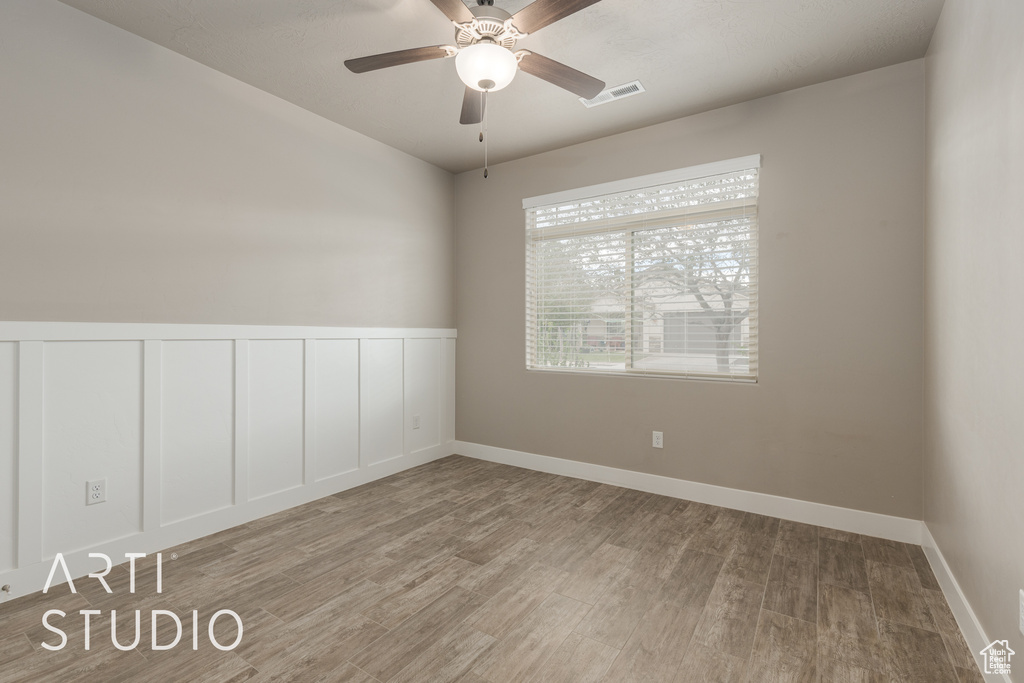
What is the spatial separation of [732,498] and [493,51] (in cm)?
282

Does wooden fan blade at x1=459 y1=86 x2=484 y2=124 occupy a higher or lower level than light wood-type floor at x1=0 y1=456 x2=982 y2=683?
higher

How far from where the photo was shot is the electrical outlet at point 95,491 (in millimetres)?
2195

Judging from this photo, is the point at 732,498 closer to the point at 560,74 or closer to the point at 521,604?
the point at 521,604

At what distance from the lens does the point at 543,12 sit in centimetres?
176

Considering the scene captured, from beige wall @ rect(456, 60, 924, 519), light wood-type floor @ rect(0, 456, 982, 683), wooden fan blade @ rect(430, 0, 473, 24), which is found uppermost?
wooden fan blade @ rect(430, 0, 473, 24)

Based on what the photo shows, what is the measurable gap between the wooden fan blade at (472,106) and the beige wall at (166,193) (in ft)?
4.42

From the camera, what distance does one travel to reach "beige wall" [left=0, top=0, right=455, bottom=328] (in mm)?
2061

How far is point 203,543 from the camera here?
2.51 metres

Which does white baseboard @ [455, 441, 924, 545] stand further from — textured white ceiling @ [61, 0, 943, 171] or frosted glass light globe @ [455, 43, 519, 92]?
frosted glass light globe @ [455, 43, 519, 92]

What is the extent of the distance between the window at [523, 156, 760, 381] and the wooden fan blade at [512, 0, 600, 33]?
171cm

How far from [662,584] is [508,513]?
1.07 metres

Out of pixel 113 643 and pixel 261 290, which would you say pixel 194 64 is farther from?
pixel 113 643

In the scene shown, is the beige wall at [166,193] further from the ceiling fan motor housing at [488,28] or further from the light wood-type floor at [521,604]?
the ceiling fan motor housing at [488,28]

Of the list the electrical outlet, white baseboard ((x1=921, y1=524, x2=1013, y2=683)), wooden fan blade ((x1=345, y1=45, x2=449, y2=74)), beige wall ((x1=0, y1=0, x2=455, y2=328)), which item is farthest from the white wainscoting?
white baseboard ((x1=921, y1=524, x2=1013, y2=683))
